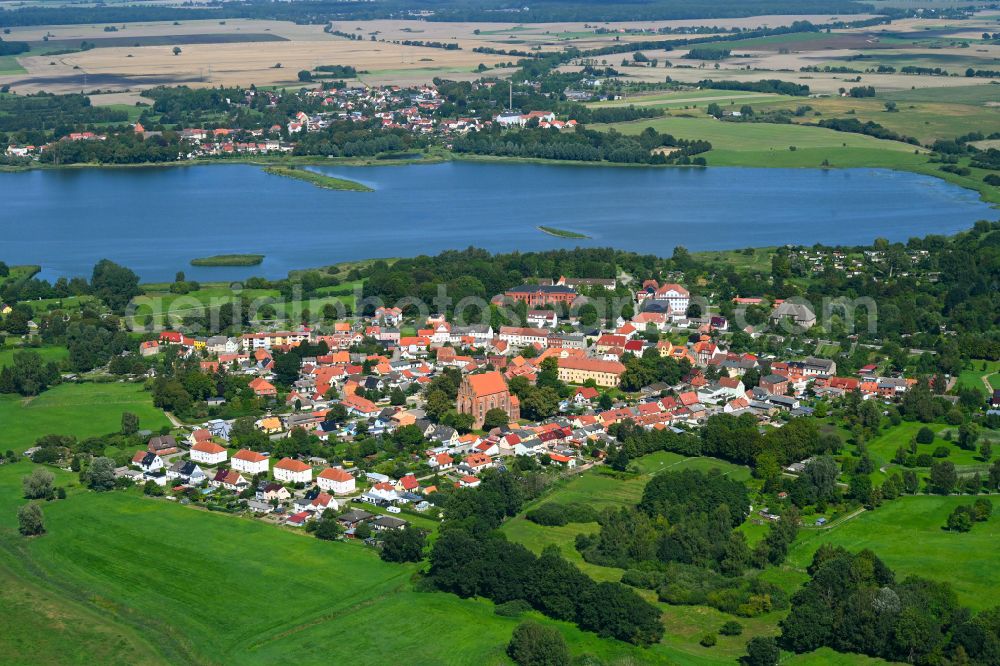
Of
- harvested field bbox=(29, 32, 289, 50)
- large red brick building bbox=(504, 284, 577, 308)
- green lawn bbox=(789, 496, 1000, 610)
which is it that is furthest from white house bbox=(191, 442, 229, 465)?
harvested field bbox=(29, 32, 289, 50)

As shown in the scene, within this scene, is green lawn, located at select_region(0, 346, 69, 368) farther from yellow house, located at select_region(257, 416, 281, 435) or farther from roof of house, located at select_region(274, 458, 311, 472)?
roof of house, located at select_region(274, 458, 311, 472)

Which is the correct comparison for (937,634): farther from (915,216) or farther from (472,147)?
(472,147)

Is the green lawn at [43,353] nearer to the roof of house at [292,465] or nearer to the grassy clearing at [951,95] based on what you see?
the roof of house at [292,465]

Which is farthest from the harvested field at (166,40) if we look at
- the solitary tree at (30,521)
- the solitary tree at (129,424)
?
the solitary tree at (30,521)

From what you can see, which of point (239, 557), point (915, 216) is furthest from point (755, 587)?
point (915, 216)

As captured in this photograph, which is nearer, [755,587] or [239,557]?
[755,587]

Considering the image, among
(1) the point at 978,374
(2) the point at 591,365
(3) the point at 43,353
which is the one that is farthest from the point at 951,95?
(3) the point at 43,353

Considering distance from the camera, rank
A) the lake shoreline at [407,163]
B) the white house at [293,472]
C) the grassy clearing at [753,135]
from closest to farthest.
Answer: the white house at [293,472]
the lake shoreline at [407,163]
the grassy clearing at [753,135]
